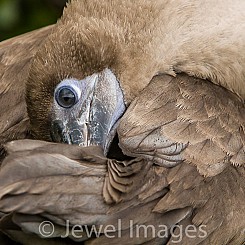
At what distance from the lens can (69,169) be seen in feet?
10.8

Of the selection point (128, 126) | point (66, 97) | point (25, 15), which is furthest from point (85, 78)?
point (25, 15)

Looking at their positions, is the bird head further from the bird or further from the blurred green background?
the blurred green background

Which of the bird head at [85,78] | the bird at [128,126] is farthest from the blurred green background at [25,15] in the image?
the bird head at [85,78]

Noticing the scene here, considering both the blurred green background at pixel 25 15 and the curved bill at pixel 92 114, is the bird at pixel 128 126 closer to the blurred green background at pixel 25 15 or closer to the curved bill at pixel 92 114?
the curved bill at pixel 92 114

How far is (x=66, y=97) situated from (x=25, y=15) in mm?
2278

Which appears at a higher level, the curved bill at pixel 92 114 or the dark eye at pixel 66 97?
the dark eye at pixel 66 97

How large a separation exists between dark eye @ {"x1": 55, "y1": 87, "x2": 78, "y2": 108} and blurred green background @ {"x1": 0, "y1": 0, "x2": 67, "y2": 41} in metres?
2.05

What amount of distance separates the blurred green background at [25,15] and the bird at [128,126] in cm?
150

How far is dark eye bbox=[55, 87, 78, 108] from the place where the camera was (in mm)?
3914

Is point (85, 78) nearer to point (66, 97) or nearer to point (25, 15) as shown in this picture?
point (66, 97)

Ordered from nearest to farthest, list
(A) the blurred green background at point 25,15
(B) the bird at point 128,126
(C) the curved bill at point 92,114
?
(B) the bird at point 128,126, (C) the curved bill at point 92,114, (A) the blurred green background at point 25,15

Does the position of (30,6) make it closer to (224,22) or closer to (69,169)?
(224,22)

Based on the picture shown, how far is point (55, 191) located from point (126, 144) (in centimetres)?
37

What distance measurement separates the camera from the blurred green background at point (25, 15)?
5934 mm
